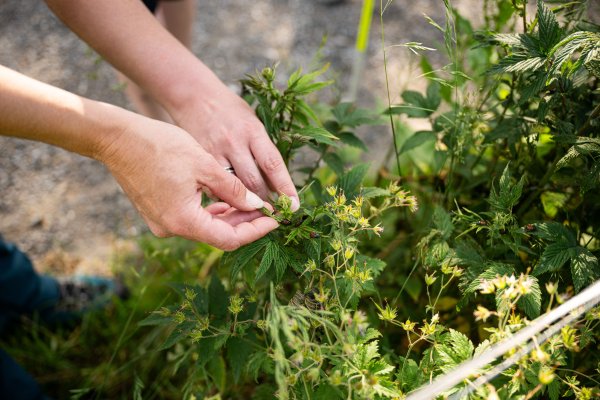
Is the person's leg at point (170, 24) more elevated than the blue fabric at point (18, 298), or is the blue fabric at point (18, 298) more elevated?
the person's leg at point (170, 24)

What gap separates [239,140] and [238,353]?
0.50m

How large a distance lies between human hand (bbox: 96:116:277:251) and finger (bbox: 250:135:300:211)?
3.7 inches

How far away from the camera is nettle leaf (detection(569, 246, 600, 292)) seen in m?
0.98

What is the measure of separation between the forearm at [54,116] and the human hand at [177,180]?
0.09 ft

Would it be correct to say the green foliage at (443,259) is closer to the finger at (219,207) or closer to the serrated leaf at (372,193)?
the serrated leaf at (372,193)

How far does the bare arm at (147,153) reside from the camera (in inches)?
41.8

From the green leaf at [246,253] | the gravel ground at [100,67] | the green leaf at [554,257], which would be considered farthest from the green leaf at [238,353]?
the gravel ground at [100,67]

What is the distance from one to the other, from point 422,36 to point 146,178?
99.2 inches

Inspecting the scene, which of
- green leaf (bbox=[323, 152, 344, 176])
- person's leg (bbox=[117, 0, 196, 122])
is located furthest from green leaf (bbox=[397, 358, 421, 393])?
person's leg (bbox=[117, 0, 196, 122])

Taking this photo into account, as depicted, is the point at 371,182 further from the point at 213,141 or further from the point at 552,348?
the point at 552,348

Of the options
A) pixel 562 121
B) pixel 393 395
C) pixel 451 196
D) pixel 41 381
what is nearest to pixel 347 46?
pixel 451 196

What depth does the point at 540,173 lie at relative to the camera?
4.34ft

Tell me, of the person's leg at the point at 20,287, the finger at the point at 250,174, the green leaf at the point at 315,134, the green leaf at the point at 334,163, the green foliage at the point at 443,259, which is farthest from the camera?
the person's leg at the point at 20,287

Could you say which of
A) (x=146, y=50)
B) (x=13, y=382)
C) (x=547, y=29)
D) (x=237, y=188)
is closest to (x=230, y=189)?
(x=237, y=188)
